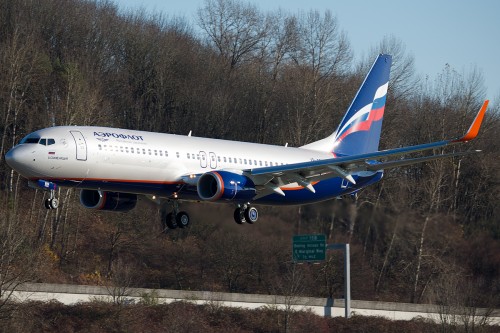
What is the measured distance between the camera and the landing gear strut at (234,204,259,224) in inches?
2090

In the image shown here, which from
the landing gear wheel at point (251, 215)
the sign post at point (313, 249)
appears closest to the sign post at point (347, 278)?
the sign post at point (313, 249)

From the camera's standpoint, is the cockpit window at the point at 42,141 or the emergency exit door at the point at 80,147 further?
the emergency exit door at the point at 80,147

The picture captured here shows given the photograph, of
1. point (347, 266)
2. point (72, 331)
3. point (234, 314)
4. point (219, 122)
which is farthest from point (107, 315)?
point (219, 122)

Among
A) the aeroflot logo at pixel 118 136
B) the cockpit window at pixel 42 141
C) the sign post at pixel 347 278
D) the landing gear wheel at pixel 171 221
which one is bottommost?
the sign post at pixel 347 278

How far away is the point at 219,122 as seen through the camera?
321 ft

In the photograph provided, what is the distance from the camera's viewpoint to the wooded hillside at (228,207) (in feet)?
205

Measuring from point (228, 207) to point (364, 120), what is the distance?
1346 centimetres

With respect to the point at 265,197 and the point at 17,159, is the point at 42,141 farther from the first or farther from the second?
the point at 265,197

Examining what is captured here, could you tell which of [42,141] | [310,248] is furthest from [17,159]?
[310,248]

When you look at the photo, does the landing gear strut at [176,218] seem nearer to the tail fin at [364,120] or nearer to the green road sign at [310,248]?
the tail fin at [364,120]

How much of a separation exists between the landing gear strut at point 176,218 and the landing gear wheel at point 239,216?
2.31 meters

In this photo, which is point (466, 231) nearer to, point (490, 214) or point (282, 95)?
point (490, 214)

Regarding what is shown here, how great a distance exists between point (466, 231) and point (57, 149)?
23671mm

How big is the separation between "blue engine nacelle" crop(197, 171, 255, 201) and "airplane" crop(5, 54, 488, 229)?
46 mm
